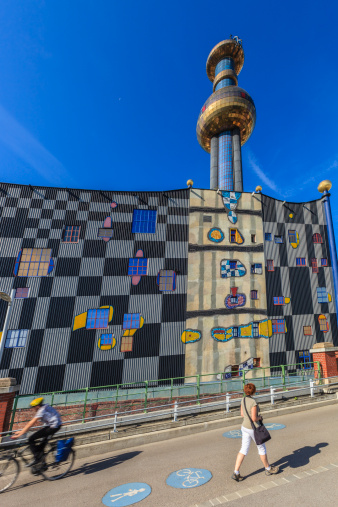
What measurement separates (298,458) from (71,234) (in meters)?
21.1

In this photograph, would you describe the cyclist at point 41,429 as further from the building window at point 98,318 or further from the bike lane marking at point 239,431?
the building window at point 98,318

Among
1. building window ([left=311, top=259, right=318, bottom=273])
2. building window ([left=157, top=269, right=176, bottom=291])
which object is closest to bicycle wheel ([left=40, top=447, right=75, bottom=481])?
building window ([left=157, top=269, right=176, bottom=291])

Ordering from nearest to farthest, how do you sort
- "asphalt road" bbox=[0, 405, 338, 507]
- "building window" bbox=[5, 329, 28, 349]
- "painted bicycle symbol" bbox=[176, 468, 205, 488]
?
1. "asphalt road" bbox=[0, 405, 338, 507]
2. "painted bicycle symbol" bbox=[176, 468, 205, 488]
3. "building window" bbox=[5, 329, 28, 349]

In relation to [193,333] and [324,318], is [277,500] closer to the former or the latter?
[193,333]

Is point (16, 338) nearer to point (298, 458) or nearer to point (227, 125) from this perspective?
point (298, 458)

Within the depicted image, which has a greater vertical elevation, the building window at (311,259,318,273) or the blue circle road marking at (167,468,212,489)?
the building window at (311,259,318,273)

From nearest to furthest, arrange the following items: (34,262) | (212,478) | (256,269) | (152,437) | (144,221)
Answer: (212,478)
(152,437)
(34,262)
(144,221)
(256,269)

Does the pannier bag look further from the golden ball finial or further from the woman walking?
the golden ball finial

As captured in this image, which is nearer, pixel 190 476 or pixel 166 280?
pixel 190 476

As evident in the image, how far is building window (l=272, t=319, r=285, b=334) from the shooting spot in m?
22.6

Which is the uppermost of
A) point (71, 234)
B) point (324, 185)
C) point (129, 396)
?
point (324, 185)

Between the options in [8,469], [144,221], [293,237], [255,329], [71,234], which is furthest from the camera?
[293,237]

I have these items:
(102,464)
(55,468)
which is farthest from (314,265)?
(55,468)

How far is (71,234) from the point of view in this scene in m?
21.8
